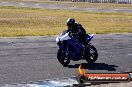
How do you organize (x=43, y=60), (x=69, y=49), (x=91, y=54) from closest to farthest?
(x=69, y=49), (x=91, y=54), (x=43, y=60)

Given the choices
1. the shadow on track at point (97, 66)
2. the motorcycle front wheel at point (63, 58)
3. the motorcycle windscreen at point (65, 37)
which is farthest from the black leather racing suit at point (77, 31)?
the shadow on track at point (97, 66)

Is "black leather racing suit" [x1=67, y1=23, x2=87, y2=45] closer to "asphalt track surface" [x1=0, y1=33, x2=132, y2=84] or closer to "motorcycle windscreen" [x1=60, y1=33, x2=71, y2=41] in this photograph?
"motorcycle windscreen" [x1=60, y1=33, x2=71, y2=41]

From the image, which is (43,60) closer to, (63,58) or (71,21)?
(63,58)

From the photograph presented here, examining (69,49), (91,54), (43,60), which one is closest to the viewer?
(69,49)

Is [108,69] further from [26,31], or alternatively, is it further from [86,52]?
Answer: [26,31]

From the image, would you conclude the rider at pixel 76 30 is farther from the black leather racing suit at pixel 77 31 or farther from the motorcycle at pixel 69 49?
the motorcycle at pixel 69 49

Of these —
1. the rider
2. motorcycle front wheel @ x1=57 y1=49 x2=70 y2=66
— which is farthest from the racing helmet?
motorcycle front wheel @ x1=57 y1=49 x2=70 y2=66

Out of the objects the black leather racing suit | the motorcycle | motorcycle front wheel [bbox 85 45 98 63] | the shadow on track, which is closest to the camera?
the shadow on track

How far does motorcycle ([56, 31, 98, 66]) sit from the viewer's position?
15.3 metres

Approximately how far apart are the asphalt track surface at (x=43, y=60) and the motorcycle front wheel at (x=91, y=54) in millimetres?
241

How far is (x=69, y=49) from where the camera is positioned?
1559cm

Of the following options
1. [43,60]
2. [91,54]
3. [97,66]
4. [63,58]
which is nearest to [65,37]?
[63,58]

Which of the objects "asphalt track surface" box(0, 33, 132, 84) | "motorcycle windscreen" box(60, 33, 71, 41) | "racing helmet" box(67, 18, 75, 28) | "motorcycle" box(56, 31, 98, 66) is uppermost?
"racing helmet" box(67, 18, 75, 28)

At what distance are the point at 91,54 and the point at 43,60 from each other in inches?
74.8
